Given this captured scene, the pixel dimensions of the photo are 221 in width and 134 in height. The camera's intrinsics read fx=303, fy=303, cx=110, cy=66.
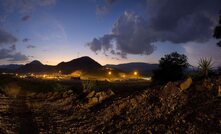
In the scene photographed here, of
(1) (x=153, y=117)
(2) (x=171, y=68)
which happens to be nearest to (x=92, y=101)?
(1) (x=153, y=117)

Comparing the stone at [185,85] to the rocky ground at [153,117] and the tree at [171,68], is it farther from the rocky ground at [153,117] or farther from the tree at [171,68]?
the tree at [171,68]

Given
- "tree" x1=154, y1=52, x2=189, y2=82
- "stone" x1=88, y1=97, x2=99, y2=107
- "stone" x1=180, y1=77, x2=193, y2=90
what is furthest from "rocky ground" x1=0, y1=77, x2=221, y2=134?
"tree" x1=154, y1=52, x2=189, y2=82

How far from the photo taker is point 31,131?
1836 cm

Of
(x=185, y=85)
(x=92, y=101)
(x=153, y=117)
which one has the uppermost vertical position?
(x=185, y=85)

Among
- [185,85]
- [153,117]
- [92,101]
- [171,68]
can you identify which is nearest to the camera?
[153,117]

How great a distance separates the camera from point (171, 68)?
145 feet

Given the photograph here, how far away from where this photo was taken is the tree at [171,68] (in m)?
42.7

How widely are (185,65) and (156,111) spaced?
28.7 m

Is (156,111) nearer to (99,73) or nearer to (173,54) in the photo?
(173,54)

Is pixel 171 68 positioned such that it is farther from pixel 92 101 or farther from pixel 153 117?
pixel 153 117

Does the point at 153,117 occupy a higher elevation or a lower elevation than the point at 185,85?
lower

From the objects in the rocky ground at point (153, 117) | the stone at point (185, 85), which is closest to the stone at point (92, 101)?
the rocky ground at point (153, 117)

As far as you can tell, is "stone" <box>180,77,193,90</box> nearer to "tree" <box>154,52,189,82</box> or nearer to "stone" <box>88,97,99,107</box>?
"stone" <box>88,97,99,107</box>

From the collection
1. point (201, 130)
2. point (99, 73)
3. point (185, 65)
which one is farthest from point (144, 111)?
point (99, 73)
